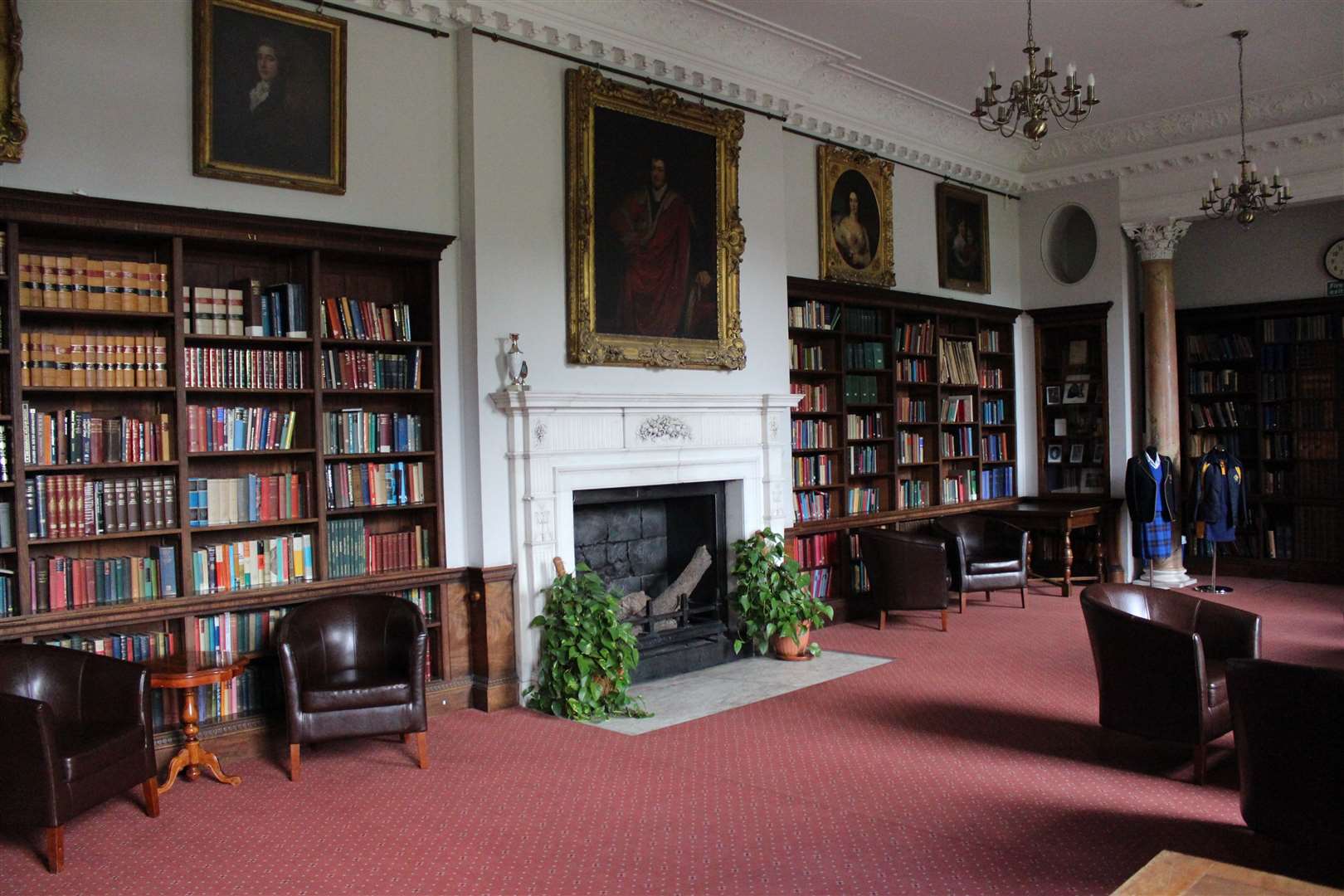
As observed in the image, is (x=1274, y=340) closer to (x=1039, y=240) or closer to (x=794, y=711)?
(x=1039, y=240)

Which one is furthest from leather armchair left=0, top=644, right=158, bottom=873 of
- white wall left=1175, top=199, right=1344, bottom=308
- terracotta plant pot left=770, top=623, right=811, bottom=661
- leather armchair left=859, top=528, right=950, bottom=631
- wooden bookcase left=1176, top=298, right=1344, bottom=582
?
white wall left=1175, top=199, right=1344, bottom=308

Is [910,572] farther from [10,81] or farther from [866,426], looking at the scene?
[10,81]

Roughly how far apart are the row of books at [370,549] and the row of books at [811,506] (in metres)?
3.27

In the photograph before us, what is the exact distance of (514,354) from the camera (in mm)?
5992

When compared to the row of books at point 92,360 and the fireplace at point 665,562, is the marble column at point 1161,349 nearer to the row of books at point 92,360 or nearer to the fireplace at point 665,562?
the fireplace at point 665,562

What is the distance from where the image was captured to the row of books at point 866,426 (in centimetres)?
890

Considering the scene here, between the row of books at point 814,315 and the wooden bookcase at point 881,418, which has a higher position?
the row of books at point 814,315

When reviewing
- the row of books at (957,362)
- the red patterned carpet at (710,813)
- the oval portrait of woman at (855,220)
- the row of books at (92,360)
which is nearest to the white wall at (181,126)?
the row of books at (92,360)

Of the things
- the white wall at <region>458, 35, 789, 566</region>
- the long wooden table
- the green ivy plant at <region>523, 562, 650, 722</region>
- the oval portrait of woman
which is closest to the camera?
the green ivy plant at <region>523, 562, 650, 722</region>

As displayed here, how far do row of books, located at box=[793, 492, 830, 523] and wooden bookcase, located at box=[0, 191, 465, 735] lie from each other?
3.27 metres

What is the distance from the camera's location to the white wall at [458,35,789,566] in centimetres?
595

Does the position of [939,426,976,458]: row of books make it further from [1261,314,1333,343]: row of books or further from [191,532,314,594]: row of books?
[191,532,314,594]: row of books

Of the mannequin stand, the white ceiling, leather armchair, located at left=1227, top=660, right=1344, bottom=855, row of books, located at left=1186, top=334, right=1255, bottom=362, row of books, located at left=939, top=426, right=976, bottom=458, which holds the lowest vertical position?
the mannequin stand

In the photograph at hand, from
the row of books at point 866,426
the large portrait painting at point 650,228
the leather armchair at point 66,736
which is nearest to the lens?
the leather armchair at point 66,736
